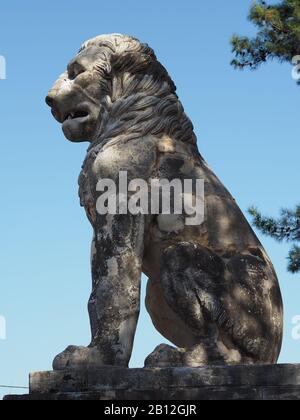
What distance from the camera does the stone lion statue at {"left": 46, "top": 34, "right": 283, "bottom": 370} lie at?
7.44 m

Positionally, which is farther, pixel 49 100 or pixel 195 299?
pixel 49 100

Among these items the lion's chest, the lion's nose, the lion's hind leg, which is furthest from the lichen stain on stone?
the lion's nose

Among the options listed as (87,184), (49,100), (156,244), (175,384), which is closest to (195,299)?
(156,244)

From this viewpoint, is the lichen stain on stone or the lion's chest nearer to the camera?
the lichen stain on stone

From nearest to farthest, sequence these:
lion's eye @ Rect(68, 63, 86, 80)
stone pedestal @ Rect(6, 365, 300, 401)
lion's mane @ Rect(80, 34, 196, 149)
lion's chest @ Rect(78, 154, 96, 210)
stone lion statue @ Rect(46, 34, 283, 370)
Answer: stone pedestal @ Rect(6, 365, 300, 401), stone lion statue @ Rect(46, 34, 283, 370), lion's chest @ Rect(78, 154, 96, 210), lion's mane @ Rect(80, 34, 196, 149), lion's eye @ Rect(68, 63, 86, 80)

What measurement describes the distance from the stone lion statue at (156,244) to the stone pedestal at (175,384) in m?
0.14

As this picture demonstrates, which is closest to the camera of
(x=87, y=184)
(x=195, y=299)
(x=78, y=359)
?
(x=78, y=359)

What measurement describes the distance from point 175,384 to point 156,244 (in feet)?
4.12

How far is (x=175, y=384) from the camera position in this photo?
7020 mm

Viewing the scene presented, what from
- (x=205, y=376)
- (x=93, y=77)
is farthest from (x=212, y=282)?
(x=93, y=77)

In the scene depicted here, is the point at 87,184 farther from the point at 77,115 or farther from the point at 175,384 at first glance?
the point at 175,384

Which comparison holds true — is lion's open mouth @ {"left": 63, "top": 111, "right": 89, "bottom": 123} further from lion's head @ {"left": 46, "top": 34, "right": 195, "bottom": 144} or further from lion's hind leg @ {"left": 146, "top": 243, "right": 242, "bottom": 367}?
lion's hind leg @ {"left": 146, "top": 243, "right": 242, "bottom": 367}

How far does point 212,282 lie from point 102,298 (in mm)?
846

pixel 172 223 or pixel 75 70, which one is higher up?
pixel 75 70
